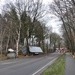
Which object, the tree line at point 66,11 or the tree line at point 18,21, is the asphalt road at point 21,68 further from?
the tree line at point 18,21

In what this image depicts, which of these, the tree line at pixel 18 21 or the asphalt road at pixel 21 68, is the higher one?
the tree line at pixel 18 21

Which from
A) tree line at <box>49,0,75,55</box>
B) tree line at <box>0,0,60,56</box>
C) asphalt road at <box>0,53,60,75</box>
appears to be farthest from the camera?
tree line at <box>0,0,60,56</box>

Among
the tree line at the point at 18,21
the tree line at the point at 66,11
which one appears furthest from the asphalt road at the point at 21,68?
the tree line at the point at 18,21

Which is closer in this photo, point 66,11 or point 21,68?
point 21,68

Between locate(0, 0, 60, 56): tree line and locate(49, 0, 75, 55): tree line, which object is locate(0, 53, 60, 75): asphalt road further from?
locate(0, 0, 60, 56): tree line

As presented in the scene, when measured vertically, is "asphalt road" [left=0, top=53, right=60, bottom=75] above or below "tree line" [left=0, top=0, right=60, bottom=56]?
below

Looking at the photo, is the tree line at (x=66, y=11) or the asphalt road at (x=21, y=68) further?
the tree line at (x=66, y=11)

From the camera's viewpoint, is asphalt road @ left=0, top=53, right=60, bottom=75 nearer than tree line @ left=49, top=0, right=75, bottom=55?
Yes

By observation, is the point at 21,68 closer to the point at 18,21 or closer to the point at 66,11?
the point at 66,11

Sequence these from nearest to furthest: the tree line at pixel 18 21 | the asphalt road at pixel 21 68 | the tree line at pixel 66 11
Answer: the asphalt road at pixel 21 68 → the tree line at pixel 66 11 → the tree line at pixel 18 21

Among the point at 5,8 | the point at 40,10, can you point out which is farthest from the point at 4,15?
the point at 40,10

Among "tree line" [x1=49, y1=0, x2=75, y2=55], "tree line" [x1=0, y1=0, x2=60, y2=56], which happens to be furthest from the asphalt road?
"tree line" [x1=0, y1=0, x2=60, y2=56]

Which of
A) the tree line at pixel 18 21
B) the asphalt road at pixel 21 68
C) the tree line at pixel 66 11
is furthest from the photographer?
the tree line at pixel 18 21

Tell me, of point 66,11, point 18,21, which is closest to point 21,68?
point 66,11
